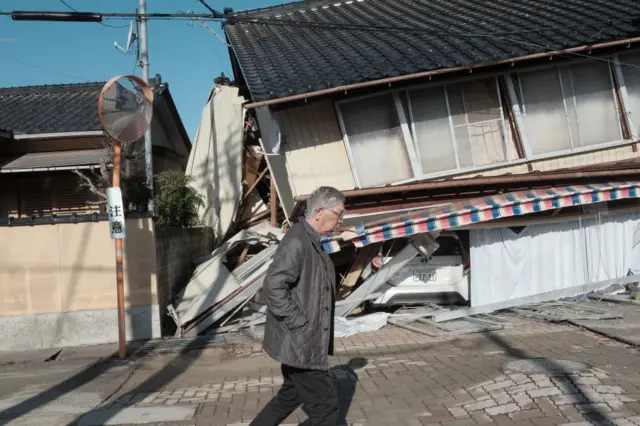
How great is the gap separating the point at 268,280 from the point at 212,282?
22.6ft

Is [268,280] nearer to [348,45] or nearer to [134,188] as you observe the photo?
[134,188]

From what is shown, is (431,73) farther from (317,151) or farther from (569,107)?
(569,107)

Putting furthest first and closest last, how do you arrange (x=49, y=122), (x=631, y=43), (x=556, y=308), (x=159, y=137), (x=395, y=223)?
(x=159, y=137) < (x=49, y=122) < (x=631, y=43) < (x=556, y=308) < (x=395, y=223)

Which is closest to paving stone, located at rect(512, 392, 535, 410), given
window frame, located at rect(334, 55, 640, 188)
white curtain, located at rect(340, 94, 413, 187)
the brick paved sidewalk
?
the brick paved sidewalk

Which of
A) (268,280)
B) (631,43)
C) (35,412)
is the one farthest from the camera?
(631,43)

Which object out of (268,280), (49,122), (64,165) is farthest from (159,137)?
(268,280)

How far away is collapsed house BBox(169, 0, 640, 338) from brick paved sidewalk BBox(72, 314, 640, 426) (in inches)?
75.9

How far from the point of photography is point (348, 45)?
40.9 feet

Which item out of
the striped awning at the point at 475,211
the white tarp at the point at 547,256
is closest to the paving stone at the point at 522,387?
the striped awning at the point at 475,211

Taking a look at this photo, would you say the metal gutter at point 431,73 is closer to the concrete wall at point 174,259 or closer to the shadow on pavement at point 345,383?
the concrete wall at point 174,259

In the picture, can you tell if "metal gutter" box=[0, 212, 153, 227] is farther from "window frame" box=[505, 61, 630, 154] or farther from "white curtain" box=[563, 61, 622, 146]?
"white curtain" box=[563, 61, 622, 146]

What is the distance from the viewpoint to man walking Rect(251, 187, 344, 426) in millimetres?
3910

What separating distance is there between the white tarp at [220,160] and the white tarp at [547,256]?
20.0 ft

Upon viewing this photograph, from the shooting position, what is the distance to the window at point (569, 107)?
11.3m
